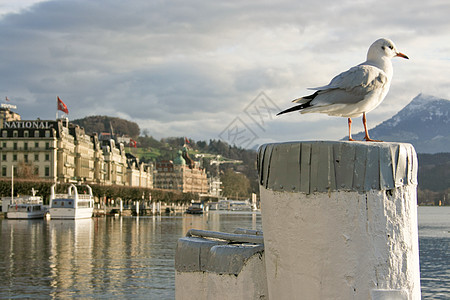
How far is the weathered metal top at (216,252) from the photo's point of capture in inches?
123

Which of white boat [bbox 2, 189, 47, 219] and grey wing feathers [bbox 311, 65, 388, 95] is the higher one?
grey wing feathers [bbox 311, 65, 388, 95]

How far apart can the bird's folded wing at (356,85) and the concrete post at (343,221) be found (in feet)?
3.10

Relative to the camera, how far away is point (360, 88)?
3.72 m

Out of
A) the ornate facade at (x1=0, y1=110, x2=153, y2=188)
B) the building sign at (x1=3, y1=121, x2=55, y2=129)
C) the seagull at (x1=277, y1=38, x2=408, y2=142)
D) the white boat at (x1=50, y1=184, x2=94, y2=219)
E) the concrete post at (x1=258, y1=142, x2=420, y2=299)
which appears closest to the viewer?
the concrete post at (x1=258, y1=142, x2=420, y2=299)

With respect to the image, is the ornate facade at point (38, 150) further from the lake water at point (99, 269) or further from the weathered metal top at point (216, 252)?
the weathered metal top at point (216, 252)

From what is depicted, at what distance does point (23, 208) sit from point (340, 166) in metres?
90.3

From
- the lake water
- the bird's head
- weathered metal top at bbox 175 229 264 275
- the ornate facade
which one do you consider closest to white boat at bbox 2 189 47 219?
the ornate facade

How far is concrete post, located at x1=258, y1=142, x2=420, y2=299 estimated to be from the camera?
104 inches

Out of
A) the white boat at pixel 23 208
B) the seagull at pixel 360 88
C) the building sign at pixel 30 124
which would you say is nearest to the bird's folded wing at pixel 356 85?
the seagull at pixel 360 88

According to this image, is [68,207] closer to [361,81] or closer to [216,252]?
[361,81]

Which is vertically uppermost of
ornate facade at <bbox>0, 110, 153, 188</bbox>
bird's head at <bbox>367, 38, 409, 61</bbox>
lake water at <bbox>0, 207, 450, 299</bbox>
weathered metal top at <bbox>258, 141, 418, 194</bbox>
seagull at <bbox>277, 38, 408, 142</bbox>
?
Answer: ornate facade at <bbox>0, 110, 153, 188</bbox>

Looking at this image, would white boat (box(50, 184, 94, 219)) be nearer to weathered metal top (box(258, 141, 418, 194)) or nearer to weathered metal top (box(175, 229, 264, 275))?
weathered metal top (box(175, 229, 264, 275))

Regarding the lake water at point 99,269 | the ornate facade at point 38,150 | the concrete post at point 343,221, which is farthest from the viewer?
the ornate facade at point 38,150

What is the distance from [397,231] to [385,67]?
53.9 inches
